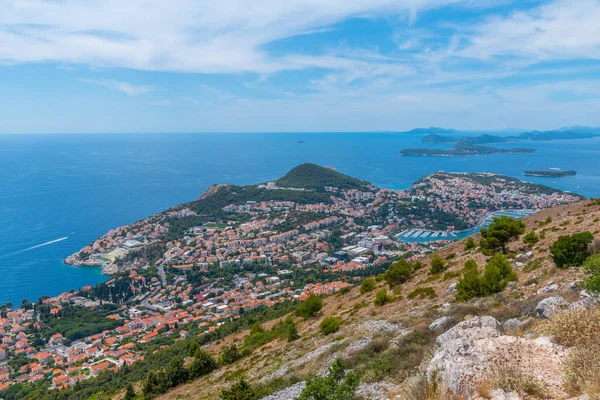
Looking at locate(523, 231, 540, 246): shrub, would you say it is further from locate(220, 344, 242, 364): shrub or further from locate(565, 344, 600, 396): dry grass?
locate(220, 344, 242, 364): shrub

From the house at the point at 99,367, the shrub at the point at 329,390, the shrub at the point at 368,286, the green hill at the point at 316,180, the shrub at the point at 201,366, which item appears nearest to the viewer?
the shrub at the point at 329,390

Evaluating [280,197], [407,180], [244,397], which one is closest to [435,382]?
[244,397]

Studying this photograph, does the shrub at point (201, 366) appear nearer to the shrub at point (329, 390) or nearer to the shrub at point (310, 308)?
the shrub at point (310, 308)

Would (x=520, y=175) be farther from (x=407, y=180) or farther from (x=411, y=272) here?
(x=411, y=272)

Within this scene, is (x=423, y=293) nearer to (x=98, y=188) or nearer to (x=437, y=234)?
(x=437, y=234)

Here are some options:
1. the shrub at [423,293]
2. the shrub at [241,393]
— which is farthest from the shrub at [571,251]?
the shrub at [241,393]

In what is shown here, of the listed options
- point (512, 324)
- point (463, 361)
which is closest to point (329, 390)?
point (463, 361)
